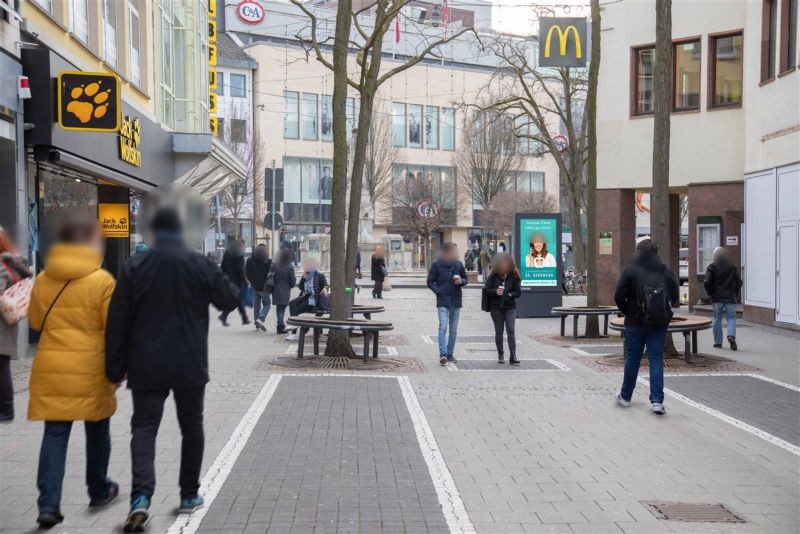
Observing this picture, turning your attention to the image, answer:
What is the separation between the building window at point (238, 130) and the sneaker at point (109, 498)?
53.5 meters

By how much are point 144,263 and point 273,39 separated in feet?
206

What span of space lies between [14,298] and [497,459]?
4321 millimetres

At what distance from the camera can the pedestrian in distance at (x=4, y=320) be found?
25.9ft

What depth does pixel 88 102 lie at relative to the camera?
1370cm

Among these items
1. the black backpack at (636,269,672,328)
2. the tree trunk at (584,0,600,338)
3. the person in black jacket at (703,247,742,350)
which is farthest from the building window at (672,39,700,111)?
the black backpack at (636,269,672,328)

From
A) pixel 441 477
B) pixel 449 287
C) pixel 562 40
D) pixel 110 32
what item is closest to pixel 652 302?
pixel 441 477

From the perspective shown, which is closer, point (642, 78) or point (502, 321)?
point (502, 321)

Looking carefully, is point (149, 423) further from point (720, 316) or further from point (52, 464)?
point (720, 316)

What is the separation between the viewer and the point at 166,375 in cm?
516

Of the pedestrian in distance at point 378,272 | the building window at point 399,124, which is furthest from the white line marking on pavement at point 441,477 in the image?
the building window at point 399,124

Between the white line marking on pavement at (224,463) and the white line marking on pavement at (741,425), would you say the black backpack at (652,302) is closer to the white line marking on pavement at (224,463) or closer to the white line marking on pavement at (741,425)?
the white line marking on pavement at (741,425)

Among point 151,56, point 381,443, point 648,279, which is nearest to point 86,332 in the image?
point 381,443

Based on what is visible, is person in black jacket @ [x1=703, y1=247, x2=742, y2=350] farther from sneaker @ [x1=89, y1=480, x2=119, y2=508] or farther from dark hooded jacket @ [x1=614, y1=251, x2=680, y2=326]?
sneaker @ [x1=89, y1=480, x2=119, y2=508]

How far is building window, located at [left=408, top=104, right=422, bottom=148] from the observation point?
6669cm
